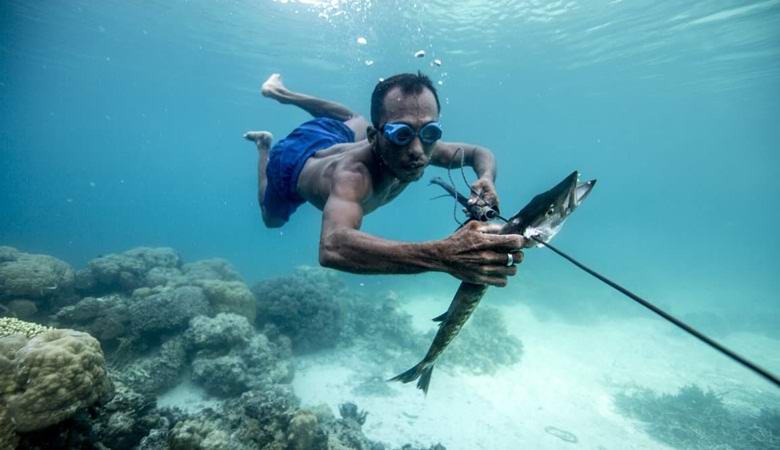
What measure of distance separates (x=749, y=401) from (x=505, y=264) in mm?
16796

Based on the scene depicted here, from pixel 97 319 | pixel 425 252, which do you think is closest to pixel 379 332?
pixel 97 319

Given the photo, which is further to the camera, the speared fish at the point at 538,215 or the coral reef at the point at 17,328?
the coral reef at the point at 17,328

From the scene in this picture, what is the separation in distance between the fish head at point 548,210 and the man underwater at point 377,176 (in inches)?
8.8

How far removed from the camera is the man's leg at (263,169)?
6.46 meters

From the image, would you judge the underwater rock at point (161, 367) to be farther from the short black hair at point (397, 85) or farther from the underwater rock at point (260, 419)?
the short black hair at point (397, 85)

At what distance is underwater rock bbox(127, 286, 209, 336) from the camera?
Answer: 782 centimetres

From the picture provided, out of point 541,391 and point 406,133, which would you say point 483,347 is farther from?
point 406,133

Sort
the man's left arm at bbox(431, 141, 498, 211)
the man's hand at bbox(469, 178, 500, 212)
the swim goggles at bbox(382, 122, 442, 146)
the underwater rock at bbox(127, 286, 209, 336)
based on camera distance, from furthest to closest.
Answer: the underwater rock at bbox(127, 286, 209, 336)
the man's left arm at bbox(431, 141, 498, 211)
the swim goggles at bbox(382, 122, 442, 146)
the man's hand at bbox(469, 178, 500, 212)

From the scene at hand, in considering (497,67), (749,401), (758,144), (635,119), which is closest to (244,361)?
(749,401)

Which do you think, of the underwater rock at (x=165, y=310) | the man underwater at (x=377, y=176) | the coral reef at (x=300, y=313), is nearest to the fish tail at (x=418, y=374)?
the man underwater at (x=377, y=176)

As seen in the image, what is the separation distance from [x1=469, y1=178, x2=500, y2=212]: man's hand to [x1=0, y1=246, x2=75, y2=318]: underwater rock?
10.8m

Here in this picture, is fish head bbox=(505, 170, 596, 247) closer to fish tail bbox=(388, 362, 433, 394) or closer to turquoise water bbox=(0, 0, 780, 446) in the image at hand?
fish tail bbox=(388, 362, 433, 394)

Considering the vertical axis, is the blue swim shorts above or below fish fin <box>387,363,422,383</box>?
above

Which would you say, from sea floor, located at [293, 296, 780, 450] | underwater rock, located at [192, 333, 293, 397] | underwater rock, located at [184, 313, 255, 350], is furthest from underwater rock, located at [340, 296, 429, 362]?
underwater rock, located at [184, 313, 255, 350]
